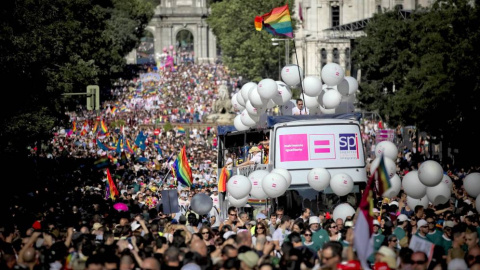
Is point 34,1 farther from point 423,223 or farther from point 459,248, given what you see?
point 459,248

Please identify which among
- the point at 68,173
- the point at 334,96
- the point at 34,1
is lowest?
the point at 68,173

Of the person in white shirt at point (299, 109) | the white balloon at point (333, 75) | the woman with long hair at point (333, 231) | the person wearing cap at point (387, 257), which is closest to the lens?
the person wearing cap at point (387, 257)

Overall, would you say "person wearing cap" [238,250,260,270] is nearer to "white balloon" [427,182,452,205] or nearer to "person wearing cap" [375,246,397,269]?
Result: "person wearing cap" [375,246,397,269]

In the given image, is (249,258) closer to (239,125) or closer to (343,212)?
(343,212)

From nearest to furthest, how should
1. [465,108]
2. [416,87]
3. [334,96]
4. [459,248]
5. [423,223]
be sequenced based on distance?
[459,248] → [423,223] → [334,96] → [465,108] → [416,87]

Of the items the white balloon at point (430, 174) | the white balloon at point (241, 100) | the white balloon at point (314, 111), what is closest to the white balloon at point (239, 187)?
the white balloon at point (430, 174)

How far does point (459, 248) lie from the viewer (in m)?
16.9

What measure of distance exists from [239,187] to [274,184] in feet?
3.07

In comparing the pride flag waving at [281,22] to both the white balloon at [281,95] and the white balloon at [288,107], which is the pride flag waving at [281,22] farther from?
the white balloon at [281,95]

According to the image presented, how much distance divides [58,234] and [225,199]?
11546mm

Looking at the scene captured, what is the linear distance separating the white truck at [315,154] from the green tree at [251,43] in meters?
65.9

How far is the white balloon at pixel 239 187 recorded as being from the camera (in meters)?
25.8

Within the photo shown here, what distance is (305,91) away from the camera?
2994 cm

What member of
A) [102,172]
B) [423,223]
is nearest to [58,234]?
[423,223]
